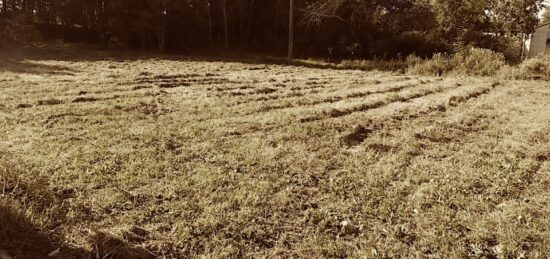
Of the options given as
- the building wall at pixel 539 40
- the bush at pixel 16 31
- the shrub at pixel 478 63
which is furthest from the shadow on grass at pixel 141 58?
the building wall at pixel 539 40

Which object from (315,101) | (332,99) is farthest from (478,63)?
(315,101)

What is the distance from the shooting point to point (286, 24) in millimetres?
27875

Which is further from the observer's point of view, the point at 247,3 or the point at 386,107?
the point at 247,3

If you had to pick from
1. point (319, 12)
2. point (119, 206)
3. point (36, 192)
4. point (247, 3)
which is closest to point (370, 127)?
point (119, 206)

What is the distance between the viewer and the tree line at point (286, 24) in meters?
18.4

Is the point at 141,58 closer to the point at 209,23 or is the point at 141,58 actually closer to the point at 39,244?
the point at 209,23

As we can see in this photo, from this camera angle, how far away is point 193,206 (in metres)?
3.93

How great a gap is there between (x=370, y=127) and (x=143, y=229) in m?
4.65

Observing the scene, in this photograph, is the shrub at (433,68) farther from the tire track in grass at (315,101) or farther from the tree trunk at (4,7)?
the tree trunk at (4,7)

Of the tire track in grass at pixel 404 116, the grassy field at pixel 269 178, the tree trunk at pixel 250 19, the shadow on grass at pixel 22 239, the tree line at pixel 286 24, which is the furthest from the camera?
the tree trunk at pixel 250 19

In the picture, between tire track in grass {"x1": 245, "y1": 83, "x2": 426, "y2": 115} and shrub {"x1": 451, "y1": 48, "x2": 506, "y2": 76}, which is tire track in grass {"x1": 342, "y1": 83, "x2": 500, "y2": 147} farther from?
shrub {"x1": 451, "y1": 48, "x2": 506, "y2": 76}

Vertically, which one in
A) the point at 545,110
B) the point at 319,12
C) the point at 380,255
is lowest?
the point at 380,255

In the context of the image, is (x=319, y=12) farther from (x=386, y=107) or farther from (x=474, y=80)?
(x=386, y=107)

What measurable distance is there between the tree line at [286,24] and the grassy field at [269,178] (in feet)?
35.0
